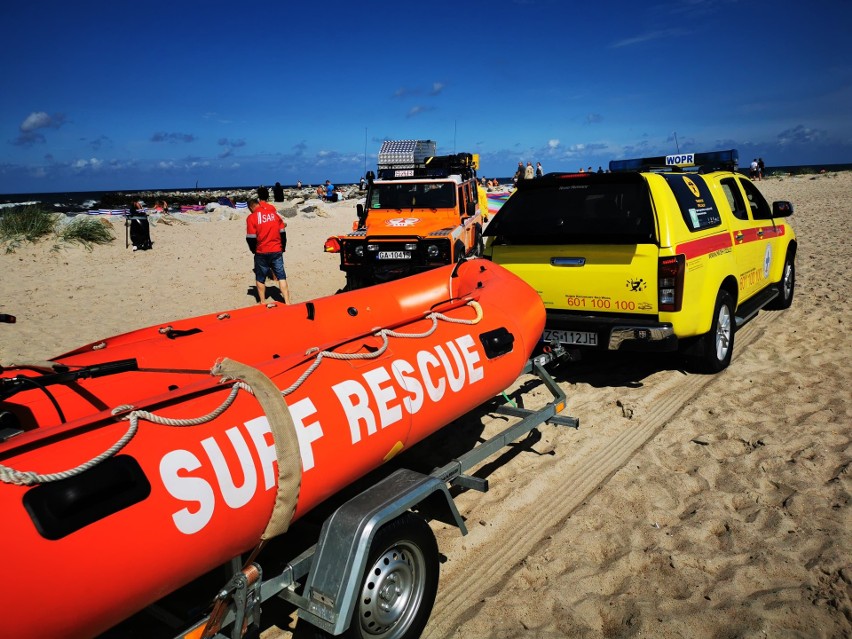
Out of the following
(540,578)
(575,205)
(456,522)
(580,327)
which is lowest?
(540,578)

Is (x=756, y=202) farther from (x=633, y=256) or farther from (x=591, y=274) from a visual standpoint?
(x=591, y=274)

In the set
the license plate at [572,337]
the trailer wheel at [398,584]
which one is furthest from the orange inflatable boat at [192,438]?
the license plate at [572,337]

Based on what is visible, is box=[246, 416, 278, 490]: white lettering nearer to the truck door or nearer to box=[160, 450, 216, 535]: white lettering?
box=[160, 450, 216, 535]: white lettering

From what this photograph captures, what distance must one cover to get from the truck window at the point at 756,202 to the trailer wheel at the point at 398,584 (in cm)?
613

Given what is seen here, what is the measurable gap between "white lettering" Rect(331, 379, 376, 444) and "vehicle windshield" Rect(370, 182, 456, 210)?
8152mm

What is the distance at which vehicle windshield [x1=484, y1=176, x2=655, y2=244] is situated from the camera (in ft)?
17.0

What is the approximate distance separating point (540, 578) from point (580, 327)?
2.71 m

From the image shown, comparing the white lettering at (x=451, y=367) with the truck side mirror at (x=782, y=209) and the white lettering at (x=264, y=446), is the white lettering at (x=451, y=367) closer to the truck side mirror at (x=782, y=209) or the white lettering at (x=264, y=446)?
the white lettering at (x=264, y=446)

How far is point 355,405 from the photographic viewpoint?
9.12ft

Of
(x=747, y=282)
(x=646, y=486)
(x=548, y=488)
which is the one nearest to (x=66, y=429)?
(x=548, y=488)

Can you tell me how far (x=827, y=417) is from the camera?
15.5 feet

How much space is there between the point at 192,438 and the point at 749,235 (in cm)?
641

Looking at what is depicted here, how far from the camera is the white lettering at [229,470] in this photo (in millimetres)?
2178

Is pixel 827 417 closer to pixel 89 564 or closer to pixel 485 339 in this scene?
pixel 485 339
